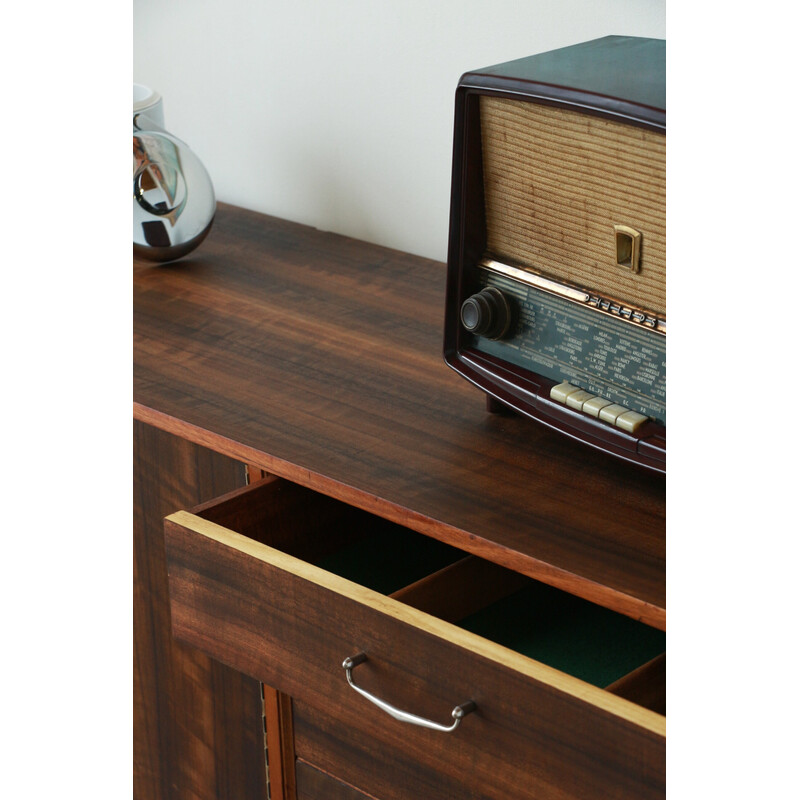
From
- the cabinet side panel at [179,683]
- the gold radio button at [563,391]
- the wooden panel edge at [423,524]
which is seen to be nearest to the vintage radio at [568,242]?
the gold radio button at [563,391]

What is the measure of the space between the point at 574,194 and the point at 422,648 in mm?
315

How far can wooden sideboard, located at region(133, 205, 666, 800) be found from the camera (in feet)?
2.40

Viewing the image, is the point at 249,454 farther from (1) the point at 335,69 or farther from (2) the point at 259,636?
(1) the point at 335,69

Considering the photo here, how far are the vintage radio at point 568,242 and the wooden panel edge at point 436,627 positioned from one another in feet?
0.54

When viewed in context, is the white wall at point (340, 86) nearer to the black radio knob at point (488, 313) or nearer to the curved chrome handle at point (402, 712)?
the black radio knob at point (488, 313)

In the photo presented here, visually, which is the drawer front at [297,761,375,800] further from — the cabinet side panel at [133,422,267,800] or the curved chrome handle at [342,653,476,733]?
the curved chrome handle at [342,653,476,733]

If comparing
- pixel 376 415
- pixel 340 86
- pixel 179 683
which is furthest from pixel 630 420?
pixel 340 86

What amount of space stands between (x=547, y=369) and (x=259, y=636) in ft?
0.94

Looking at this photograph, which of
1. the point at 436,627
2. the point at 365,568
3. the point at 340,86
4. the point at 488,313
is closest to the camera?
the point at 436,627

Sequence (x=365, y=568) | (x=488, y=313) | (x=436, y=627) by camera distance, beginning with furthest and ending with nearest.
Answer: (x=365, y=568)
(x=488, y=313)
(x=436, y=627)

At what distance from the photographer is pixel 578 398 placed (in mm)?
825

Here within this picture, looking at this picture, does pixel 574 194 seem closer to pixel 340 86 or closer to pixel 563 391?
pixel 563 391

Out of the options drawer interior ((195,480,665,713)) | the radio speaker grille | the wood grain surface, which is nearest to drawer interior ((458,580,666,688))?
drawer interior ((195,480,665,713))
